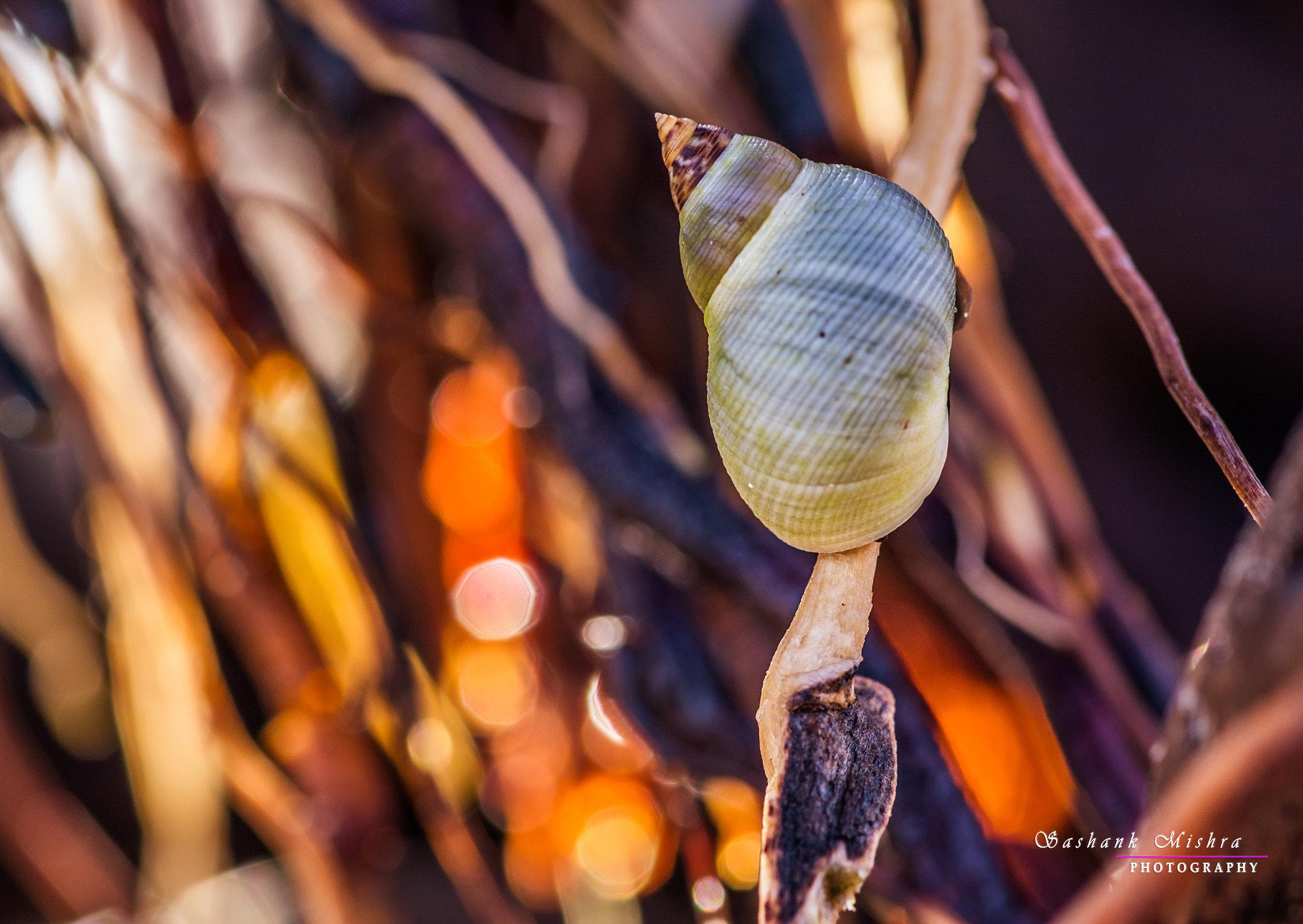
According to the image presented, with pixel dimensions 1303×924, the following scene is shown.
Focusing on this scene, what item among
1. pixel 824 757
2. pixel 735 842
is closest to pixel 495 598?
pixel 735 842

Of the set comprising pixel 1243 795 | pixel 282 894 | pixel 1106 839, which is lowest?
pixel 282 894

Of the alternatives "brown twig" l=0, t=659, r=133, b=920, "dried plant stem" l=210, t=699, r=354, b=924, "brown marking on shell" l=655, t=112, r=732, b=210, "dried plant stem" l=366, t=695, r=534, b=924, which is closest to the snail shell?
"brown marking on shell" l=655, t=112, r=732, b=210

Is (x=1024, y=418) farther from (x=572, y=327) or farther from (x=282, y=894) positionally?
(x=282, y=894)

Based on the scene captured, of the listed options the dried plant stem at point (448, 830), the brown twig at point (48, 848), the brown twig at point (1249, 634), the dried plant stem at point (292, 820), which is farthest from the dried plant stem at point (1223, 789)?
the brown twig at point (48, 848)

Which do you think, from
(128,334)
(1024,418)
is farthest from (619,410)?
(128,334)

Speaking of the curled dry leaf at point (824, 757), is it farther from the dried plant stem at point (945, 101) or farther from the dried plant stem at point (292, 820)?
the dried plant stem at point (292, 820)

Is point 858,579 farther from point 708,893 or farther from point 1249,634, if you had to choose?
point 708,893

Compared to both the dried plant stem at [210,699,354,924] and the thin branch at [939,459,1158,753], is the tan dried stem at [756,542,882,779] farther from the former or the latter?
the dried plant stem at [210,699,354,924]
